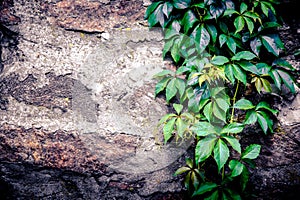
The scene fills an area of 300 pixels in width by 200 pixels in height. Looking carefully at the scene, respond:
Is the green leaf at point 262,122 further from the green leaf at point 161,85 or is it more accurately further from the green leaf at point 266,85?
the green leaf at point 161,85

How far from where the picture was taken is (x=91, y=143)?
1.01 m

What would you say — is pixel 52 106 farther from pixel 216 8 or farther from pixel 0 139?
pixel 216 8

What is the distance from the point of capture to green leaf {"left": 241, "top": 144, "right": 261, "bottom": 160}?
3.13 feet

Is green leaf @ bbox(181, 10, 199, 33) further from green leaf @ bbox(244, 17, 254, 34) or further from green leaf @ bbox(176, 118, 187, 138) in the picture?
green leaf @ bbox(176, 118, 187, 138)

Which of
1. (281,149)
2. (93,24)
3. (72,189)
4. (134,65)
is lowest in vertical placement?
(72,189)

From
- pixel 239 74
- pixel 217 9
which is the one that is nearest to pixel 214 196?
pixel 239 74

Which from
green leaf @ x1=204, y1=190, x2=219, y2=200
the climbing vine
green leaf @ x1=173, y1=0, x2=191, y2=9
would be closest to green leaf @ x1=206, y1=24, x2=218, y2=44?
the climbing vine

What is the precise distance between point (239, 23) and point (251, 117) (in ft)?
1.14

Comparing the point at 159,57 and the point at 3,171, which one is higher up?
the point at 159,57

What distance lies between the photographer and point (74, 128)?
1.01m

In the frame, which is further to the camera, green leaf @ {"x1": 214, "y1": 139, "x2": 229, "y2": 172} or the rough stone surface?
the rough stone surface

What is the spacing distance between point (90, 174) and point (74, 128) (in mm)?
192

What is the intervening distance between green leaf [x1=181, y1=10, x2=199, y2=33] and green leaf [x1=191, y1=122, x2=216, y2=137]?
0.35 m

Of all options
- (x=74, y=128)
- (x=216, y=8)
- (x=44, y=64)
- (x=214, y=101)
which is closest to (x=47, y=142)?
(x=74, y=128)
